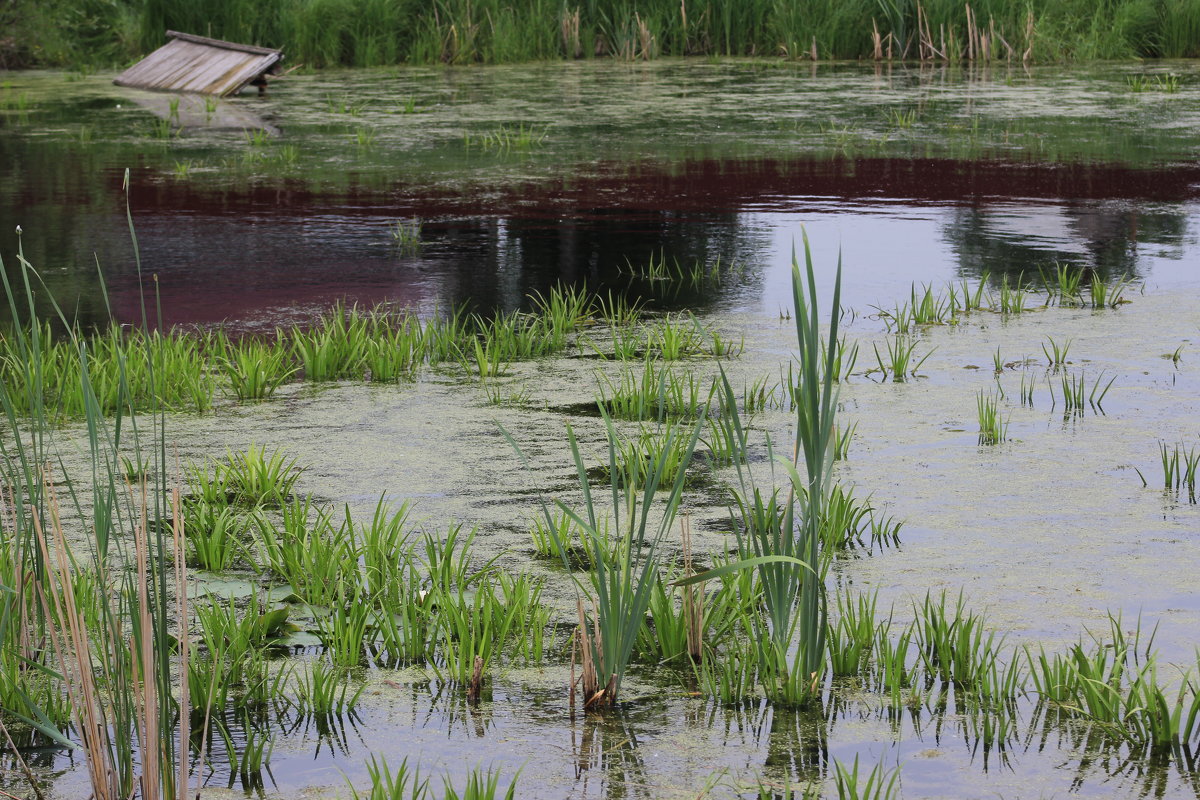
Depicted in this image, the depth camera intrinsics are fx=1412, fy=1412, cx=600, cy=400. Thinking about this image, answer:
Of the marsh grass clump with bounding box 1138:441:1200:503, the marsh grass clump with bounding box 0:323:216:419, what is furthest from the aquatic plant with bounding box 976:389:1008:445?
the marsh grass clump with bounding box 0:323:216:419

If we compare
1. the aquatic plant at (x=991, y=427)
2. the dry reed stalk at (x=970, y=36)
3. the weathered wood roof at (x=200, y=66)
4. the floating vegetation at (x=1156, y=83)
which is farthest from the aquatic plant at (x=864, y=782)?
the dry reed stalk at (x=970, y=36)

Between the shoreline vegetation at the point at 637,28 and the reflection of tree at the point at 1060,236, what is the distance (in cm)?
815

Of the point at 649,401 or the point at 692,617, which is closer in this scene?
the point at 692,617

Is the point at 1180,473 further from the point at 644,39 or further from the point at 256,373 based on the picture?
the point at 644,39

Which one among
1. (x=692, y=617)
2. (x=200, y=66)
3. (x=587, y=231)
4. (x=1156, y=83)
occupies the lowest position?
(x=692, y=617)

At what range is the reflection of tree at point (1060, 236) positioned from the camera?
6449 mm

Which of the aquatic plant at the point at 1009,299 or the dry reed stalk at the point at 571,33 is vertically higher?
the dry reed stalk at the point at 571,33

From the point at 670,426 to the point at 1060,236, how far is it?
4.52 m

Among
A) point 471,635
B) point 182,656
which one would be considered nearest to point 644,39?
point 471,635

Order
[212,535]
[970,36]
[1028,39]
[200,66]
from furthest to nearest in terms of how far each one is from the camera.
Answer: [1028,39] < [970,36] < [200,66] < [212,535]

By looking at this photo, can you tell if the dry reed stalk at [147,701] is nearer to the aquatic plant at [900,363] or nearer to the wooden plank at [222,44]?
the aquatic plant at [900,363]

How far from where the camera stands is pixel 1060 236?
23.4ft

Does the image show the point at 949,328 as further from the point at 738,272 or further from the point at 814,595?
the point at 814,595

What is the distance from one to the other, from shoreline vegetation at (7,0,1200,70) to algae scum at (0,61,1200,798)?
5248 mm
